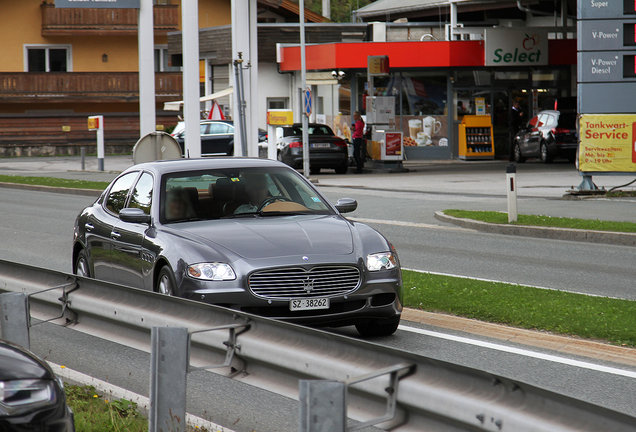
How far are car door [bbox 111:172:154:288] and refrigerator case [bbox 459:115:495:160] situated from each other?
97.8 ft

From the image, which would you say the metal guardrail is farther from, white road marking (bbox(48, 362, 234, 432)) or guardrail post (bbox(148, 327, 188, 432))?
white road marking (bbox(48, 362, 234, 432))

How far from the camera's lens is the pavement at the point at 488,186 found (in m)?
6.95

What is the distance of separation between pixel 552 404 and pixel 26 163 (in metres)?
41.6

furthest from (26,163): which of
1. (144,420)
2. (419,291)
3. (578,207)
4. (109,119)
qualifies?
(144,420)

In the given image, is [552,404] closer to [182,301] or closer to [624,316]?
[182,301]

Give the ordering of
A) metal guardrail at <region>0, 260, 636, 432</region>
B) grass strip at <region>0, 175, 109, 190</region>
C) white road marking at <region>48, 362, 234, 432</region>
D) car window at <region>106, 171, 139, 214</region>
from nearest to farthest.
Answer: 1. metal guardrail at <region>0, 260, 636, 432</region>
2. white road marking at <region>48, 362, 234, 432</region>
3. car window at <region>106, 171, 139, 214</region>
4. grass strip at <region>0, 175, 109, 190</region>

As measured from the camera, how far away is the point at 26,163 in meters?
41.7

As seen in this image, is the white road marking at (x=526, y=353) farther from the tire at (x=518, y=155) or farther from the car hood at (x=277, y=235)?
the tire at (x=518, y=155)

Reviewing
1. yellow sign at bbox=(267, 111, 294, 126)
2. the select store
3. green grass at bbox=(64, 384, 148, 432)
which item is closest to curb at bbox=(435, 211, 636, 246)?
green grass at bbox=(64, 384, 148, 432)

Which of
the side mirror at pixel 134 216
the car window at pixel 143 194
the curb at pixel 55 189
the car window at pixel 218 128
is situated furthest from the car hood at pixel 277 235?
the car window at pixel 218 128

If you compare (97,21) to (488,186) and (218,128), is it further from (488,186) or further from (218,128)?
(488,186)

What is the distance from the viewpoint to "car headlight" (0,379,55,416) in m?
3.02

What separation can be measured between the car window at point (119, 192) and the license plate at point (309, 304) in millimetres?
2489

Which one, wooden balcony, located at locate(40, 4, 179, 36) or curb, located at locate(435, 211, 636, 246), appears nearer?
curb, located at locate(435, 211, 636, 246)
